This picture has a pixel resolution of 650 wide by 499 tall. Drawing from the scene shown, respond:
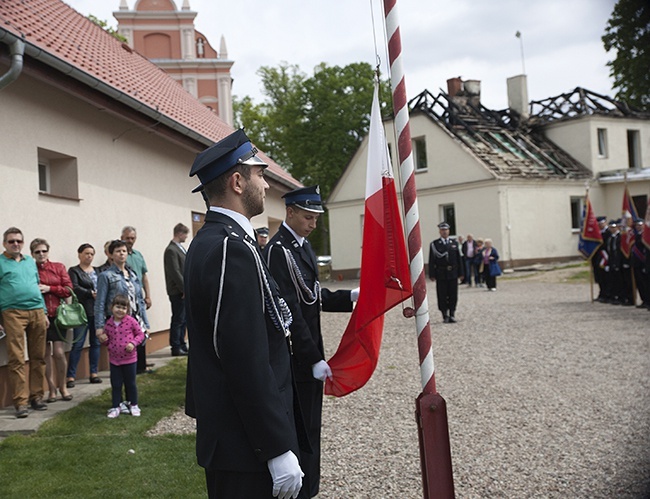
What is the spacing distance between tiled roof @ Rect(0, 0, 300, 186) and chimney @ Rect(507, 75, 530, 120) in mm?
26148

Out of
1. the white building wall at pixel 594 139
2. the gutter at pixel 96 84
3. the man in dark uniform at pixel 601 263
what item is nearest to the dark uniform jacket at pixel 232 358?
the gutter at pixel 96 84

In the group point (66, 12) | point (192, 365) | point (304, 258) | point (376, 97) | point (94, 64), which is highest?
point (66, 12)

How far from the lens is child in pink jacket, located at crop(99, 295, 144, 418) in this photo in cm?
785

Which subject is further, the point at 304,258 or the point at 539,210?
the point at 539,210

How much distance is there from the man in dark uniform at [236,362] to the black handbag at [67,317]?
18.8ft

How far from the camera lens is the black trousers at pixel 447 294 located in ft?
51.9

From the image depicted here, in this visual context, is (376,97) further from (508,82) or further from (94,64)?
(508,82)

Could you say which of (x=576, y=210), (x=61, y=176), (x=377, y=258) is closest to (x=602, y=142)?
(x=576, y=210)

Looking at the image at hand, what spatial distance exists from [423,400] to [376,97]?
185 centimetres

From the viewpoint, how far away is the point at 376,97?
476cm

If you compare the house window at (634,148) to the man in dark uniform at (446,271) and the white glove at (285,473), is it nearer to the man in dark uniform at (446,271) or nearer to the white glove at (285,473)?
the man in dark uniform at (446,271)

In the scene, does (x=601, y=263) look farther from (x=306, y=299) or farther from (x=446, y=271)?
(x=306, y=299)

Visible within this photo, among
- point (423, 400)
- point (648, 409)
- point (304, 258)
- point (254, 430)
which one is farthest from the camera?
point (648, 409)

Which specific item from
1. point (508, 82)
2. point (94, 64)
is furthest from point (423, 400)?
point (508, 82)
